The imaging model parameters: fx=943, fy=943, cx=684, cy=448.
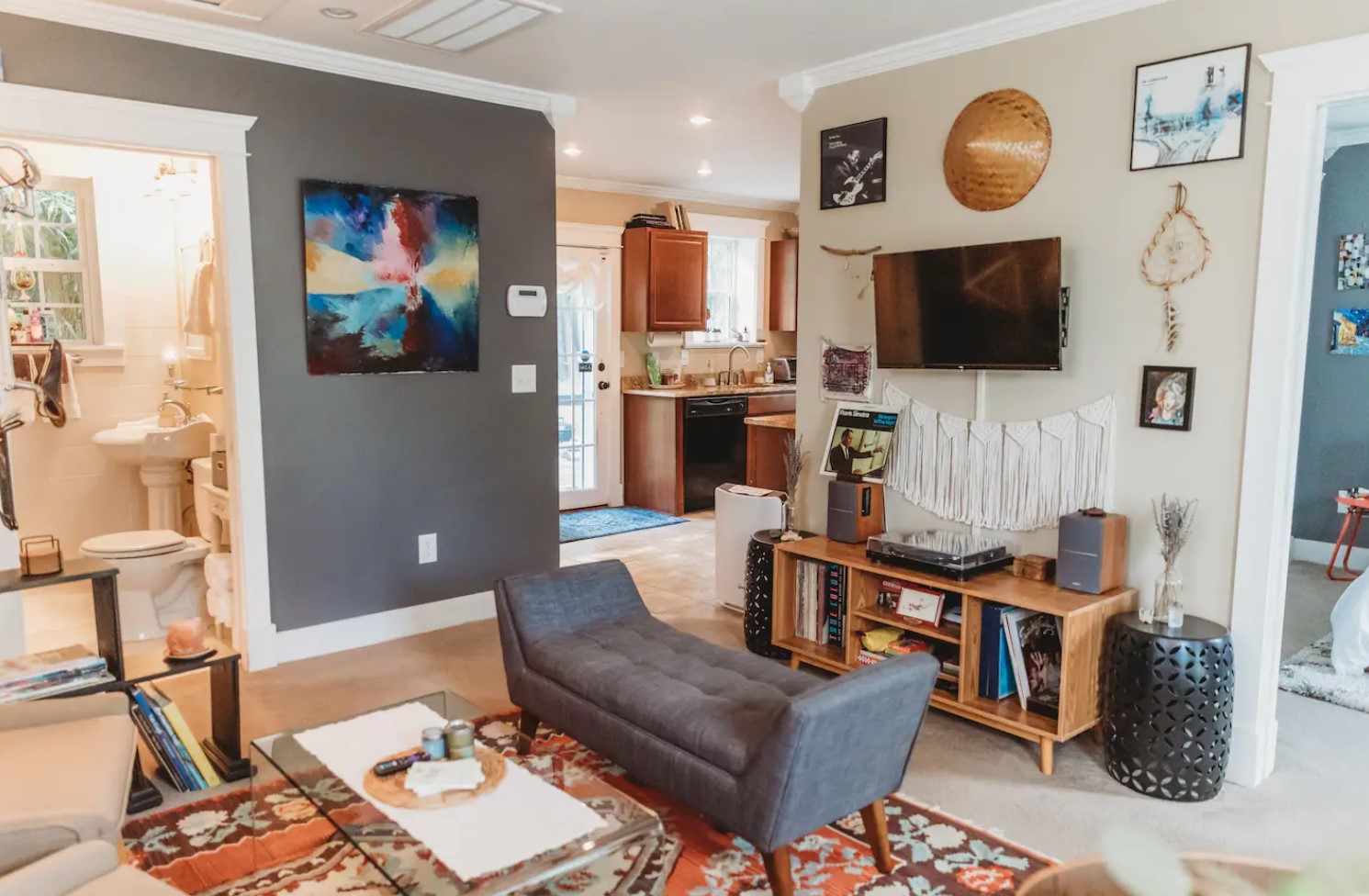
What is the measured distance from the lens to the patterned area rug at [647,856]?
2277 mm

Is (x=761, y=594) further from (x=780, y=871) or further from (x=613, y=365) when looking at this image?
(x=613, y=365)

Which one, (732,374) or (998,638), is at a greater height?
(732,374)

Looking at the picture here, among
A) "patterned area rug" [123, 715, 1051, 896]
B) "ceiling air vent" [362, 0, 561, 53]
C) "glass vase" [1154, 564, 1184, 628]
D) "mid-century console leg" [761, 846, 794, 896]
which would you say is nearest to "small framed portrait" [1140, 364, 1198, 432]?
"glass vase" [1154, 564, 1184, 628]

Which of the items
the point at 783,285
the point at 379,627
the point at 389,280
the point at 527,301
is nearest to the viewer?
the point at 389,280

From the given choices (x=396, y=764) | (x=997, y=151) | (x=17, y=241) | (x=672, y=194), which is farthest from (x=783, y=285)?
(x=396, y=764)

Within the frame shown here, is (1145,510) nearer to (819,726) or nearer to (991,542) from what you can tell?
(991,542)

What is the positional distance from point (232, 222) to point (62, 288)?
2096mm

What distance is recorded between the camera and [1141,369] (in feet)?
10.1

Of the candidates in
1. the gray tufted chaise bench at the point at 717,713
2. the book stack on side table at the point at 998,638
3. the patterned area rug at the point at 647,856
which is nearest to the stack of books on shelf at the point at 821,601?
the book stack on side table at the point at 998,638

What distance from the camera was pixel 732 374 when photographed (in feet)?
26.0

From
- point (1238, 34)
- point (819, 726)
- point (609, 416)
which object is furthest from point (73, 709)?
point (609, 416)

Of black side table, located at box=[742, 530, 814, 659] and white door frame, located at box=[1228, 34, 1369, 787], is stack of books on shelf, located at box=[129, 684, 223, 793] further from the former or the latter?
white door frame, located at box=[1228, 34, 1369, 787]

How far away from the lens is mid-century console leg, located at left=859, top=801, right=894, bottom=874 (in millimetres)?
2359

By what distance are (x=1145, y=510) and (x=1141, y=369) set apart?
461mm
